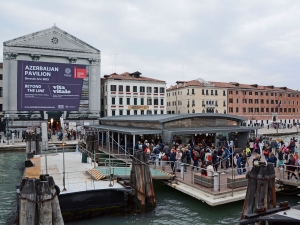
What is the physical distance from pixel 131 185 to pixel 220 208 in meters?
4.21

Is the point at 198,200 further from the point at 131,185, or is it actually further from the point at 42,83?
the point at 42,83

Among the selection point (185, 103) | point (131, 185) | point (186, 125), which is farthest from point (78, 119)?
point (131, 185)

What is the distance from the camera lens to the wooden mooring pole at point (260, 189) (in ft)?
34.5

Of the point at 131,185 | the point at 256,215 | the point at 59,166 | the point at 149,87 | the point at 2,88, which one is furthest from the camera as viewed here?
the point at 149,87

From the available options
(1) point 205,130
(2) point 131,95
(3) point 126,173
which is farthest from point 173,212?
(2) point 131,95

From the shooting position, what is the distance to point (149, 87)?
193 feet

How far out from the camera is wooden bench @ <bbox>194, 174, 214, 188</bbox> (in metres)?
13.6

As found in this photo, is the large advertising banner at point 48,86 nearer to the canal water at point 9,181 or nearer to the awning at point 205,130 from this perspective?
the canal water at point 9,181

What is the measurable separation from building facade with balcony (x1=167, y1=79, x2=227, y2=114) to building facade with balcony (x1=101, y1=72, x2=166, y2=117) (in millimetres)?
7581

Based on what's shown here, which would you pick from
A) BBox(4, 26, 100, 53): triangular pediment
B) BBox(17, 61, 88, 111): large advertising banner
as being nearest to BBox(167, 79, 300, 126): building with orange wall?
BBox(4, 26, 100, 53): triangular pediment

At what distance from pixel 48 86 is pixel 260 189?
41.1m

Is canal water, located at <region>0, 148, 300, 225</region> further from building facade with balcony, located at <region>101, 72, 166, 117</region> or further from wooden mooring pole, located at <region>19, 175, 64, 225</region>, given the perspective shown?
building facade with balcony, located at <region>101, 72, 166, 117</region>

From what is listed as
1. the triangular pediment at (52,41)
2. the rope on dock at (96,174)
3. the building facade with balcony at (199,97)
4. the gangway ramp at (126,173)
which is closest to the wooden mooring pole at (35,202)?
the rope on dock at (96,174)

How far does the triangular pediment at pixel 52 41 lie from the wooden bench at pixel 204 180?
41.0m
